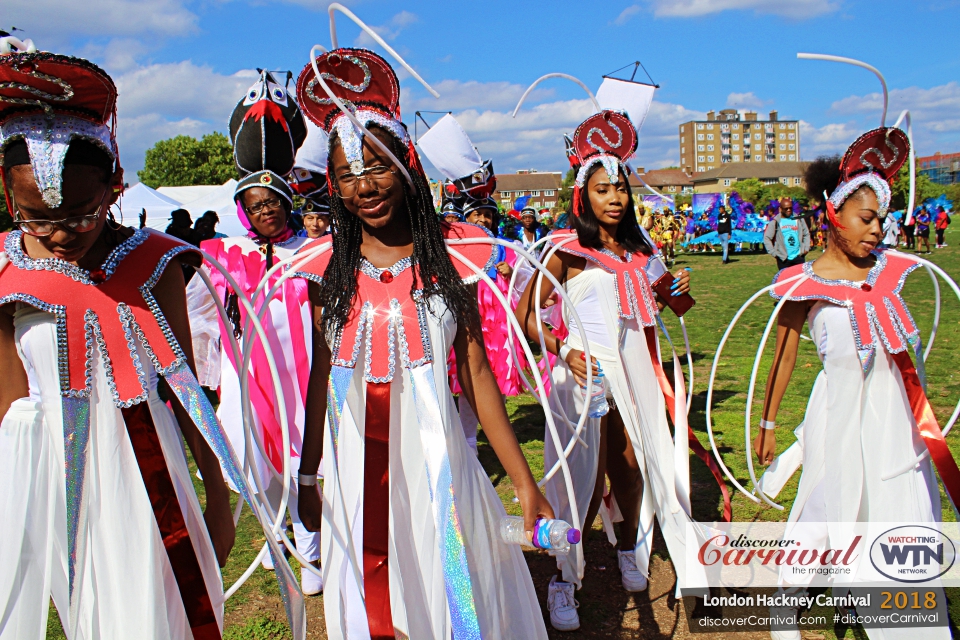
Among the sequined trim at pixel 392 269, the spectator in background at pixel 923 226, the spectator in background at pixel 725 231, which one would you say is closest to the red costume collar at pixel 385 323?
the sequined trim at pixel 392 269

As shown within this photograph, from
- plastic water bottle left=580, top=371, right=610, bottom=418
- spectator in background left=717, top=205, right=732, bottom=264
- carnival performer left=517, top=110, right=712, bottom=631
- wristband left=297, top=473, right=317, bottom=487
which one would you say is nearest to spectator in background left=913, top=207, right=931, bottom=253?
spectator in background left=717, top=205, right=732, bottom=264

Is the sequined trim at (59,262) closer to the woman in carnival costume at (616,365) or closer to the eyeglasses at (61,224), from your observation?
the eyeglasses at (61,224)

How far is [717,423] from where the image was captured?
7.03m

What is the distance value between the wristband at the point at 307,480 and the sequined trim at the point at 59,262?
972mm

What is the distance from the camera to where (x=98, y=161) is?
2248mm

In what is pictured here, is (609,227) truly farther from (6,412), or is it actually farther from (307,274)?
(6,412)

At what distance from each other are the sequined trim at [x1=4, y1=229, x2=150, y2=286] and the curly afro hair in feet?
11.0

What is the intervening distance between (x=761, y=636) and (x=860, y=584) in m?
0.53

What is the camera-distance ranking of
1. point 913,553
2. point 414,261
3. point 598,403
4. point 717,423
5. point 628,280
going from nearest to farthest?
point 414,261
point 913,553
point 598,403
point 628,280
point 717,423

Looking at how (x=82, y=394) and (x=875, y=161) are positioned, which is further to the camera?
(x=875, y=161)

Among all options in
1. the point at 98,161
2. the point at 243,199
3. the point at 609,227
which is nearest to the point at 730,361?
the point at 609,227

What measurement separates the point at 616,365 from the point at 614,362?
22mm

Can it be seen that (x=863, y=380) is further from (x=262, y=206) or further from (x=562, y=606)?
(x=262, y=206)

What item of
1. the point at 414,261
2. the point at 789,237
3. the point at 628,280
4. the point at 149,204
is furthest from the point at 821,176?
the point at 149,204
